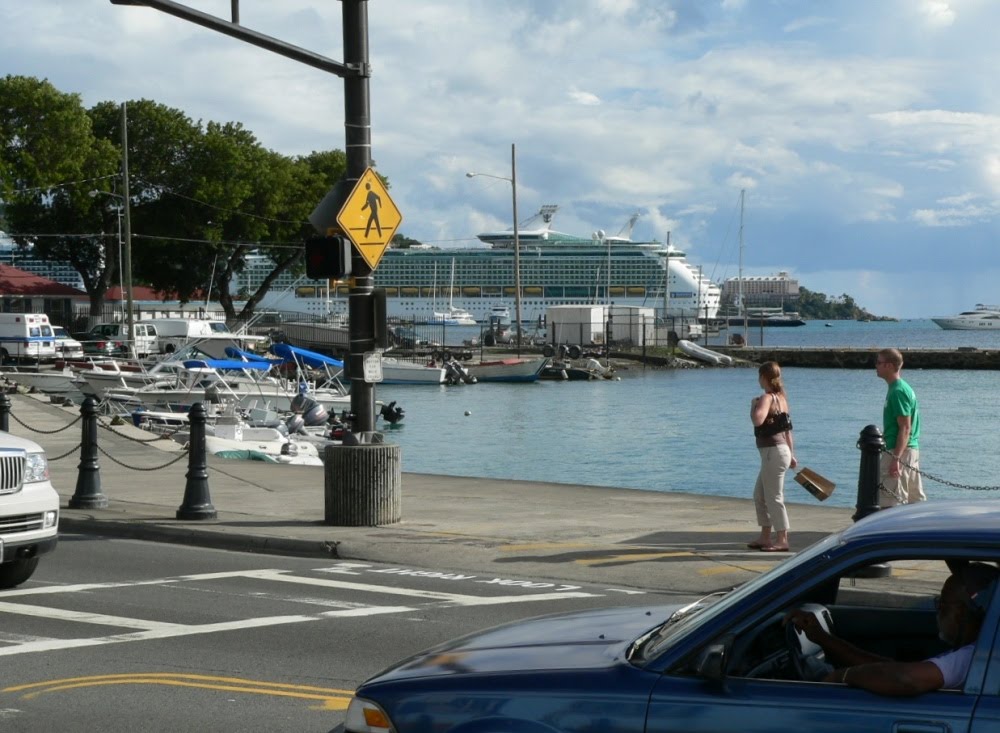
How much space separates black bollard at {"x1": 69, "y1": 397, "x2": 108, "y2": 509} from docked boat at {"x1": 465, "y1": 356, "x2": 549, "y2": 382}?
188ft

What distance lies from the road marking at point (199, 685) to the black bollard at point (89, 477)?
8294 mm

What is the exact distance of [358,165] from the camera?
1417cm

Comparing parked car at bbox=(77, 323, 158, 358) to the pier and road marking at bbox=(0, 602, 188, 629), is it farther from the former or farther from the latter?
road marking at bbox=(0, 602, 188, 629)

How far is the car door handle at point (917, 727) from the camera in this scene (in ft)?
13.1

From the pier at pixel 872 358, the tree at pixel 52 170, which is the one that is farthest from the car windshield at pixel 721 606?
the pier at pixel 872 358

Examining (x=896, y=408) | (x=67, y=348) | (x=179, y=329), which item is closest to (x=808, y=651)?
(x=896, y=408)

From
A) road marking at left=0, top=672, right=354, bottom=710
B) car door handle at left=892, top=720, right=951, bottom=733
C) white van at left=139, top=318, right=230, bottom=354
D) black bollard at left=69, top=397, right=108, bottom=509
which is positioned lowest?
road marking at left=0, top=672, right=354, bottom=710

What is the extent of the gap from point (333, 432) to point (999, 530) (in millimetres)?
34142

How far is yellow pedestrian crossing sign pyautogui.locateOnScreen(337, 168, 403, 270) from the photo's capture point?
45.5 feet

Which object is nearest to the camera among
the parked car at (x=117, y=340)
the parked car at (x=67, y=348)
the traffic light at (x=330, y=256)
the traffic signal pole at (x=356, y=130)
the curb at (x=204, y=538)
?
the curb at (x=204, y=538)

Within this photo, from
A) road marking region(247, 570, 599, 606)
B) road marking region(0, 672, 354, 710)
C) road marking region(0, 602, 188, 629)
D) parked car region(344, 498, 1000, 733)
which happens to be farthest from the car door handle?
road marking region(247, 570, 599, 606)

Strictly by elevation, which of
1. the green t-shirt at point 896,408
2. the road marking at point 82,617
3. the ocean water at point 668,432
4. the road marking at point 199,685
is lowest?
the ocean water at point 668,432

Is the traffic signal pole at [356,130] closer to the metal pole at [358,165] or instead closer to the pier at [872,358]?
the metal pole at [358,165]

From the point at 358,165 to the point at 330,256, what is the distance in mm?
1141
